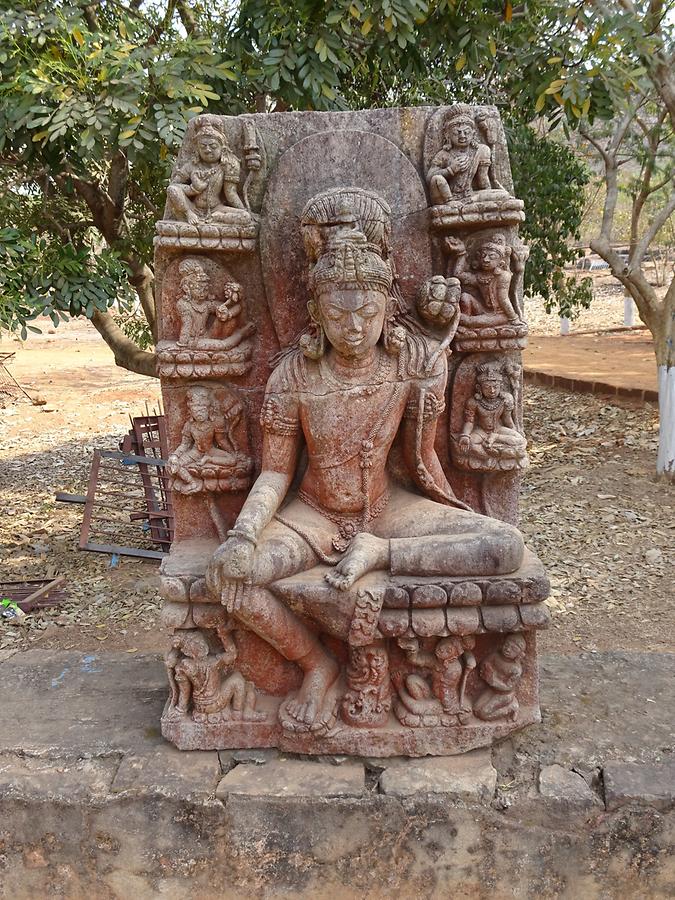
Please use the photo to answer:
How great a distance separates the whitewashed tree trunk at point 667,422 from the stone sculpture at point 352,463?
5.28 meters

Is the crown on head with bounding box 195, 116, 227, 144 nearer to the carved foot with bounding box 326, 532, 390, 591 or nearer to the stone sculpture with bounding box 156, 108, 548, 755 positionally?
the stone sculpture with bounding box 156, 108, 548, 755

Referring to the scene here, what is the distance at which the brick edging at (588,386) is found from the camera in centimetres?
1127

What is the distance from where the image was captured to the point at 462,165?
3188 mm

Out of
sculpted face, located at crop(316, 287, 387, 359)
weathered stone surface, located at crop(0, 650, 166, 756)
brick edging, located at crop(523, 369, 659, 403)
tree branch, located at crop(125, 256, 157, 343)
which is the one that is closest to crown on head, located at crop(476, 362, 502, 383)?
sculpted face, located at crop(316, 287, 387, 359)

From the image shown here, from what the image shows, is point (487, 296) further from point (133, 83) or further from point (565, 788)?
point (133, 83)

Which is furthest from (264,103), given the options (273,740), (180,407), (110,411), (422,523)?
(110,411)

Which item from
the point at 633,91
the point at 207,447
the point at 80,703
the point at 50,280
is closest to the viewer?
the point at 207,447

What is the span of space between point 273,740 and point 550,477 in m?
6.01

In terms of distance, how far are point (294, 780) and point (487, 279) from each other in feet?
7.04

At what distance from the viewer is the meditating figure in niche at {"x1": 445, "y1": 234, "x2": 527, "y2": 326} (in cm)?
321

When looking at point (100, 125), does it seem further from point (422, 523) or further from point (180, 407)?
point (422, 523)

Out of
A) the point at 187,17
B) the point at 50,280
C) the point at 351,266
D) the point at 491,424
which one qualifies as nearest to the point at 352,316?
the point at 351,266

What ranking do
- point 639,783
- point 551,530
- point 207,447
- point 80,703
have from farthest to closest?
point 551,530
point 80,703
point 207,447
point 639,783

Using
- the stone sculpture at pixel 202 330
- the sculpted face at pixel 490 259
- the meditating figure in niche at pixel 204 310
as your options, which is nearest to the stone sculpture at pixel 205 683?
the stone sculpture at pixel 202 330
